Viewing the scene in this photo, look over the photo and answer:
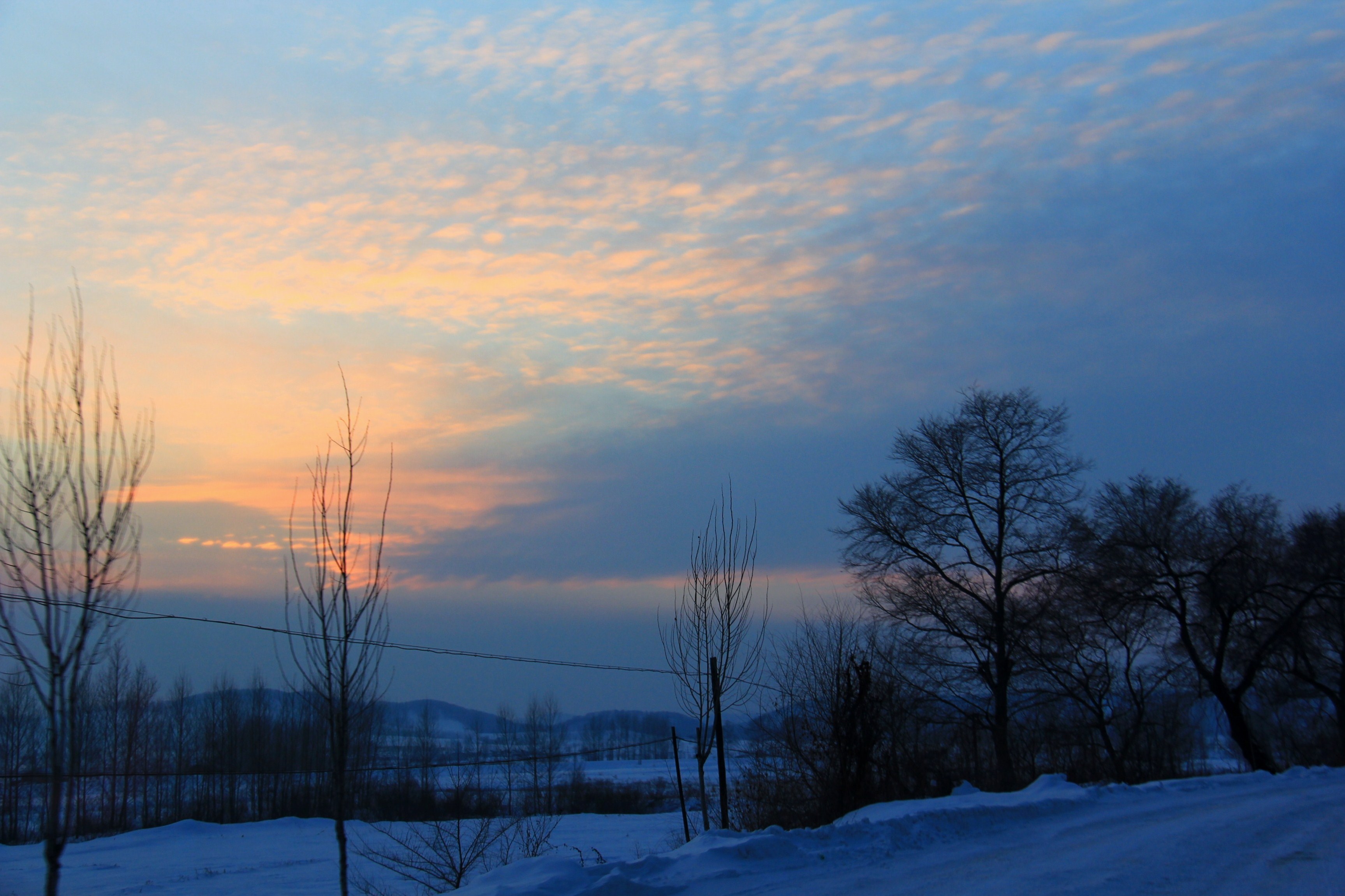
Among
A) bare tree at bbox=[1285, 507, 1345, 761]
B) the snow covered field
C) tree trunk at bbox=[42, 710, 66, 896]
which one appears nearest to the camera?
tree trunk at bbox=[42, 710, 66, 896]

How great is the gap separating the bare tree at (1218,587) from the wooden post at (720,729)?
21.3 m

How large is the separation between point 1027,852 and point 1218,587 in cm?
2577

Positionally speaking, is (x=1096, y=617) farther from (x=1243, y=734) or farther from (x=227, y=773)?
(x=227, y=773)

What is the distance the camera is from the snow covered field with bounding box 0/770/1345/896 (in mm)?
7473

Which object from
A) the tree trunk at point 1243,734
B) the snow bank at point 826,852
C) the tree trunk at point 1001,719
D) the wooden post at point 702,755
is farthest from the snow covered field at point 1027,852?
the tree trunk at point 1243,734

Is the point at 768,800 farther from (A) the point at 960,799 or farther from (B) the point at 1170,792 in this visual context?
(B) the point at 1170,792

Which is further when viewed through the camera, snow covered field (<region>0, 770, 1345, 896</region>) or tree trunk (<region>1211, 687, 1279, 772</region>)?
tree trunk (<region>1211, 687, 1279, 772</region>)

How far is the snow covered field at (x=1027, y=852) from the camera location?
7473mm

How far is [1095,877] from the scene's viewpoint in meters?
7.80

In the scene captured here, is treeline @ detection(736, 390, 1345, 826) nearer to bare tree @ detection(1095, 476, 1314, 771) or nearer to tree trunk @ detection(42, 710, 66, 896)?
bare tree @ detection(1095, 476, 1314, 771)

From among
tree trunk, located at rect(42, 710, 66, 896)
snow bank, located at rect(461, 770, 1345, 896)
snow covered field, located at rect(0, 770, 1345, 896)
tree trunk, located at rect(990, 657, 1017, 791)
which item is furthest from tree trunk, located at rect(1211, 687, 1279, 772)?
tree trunk, located at rect(42, 710, 66, 896)

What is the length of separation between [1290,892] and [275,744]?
66.1 m

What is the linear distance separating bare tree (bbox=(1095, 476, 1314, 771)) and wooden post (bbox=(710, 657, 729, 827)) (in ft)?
70.0

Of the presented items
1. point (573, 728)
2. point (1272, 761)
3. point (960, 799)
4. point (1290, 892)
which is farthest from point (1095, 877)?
point (573, 728)
